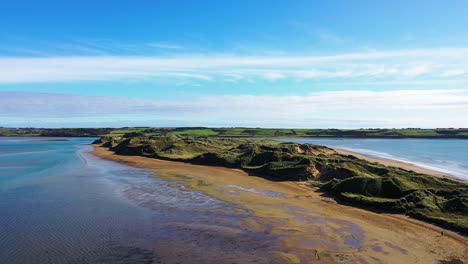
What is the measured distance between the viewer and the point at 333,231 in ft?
70.2

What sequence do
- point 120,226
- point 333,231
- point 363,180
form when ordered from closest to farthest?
1. point 333,231
2. point 120,226
3. point 363,180

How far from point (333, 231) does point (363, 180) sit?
1175cm

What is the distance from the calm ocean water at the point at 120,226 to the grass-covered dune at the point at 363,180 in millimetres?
11932

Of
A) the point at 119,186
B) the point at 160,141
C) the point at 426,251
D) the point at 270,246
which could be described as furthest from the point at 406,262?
the point at 160,141

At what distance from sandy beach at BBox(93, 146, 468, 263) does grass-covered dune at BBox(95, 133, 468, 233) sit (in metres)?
1.60

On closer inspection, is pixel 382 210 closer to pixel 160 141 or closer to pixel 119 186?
pixel 119 186

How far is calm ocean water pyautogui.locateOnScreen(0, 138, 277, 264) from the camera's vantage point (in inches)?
673

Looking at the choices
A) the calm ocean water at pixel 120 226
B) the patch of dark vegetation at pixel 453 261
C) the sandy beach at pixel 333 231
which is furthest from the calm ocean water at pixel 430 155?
the calm ocean water at pixel 120 226

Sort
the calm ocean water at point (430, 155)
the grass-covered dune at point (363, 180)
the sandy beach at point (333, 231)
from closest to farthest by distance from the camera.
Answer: the sandy beach at point (333, 231) → the grass-covered dune at point (363, 180) → the calm ocean water at point (430, 155)

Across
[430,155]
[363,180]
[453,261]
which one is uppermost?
[363,180]

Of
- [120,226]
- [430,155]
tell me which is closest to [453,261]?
[120,226]

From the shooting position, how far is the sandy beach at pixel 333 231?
17.5 meters

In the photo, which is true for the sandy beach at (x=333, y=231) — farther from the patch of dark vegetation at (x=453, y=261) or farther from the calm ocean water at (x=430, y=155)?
the calm ocean water at (x=430, y=155)

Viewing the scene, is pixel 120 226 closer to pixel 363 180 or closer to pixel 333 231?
pixel 333 231
